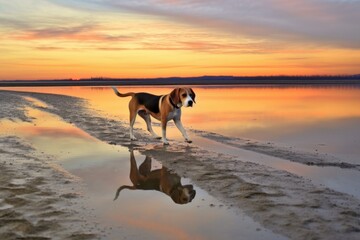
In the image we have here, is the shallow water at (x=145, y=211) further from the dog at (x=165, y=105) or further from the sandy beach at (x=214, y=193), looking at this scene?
the dog at (x=165, y=105)

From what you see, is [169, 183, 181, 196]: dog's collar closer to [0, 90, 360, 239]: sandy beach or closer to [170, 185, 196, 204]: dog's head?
[170, 185, 196, 204]: dog's head

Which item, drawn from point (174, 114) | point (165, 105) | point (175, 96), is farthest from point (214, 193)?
point (165, 105)

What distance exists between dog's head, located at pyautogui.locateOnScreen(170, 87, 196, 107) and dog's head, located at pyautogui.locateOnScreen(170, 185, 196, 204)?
373 centimetres

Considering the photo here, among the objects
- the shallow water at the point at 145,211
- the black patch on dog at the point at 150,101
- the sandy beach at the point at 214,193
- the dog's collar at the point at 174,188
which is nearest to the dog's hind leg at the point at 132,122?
the black patch on dog at the point at 150,101

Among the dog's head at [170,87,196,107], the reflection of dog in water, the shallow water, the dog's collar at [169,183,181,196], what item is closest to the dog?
the dog's head at [170,87,196,107]

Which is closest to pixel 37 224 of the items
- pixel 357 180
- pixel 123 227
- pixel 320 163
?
pixel 123 227

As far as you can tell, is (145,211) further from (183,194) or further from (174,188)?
(174,188)

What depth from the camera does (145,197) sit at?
6.05 metres

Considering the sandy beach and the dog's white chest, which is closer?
the sandy beach

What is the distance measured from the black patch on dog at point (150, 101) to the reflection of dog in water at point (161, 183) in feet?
10.3

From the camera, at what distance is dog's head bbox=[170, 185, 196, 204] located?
588cm

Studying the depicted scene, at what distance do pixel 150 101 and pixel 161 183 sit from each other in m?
4.96

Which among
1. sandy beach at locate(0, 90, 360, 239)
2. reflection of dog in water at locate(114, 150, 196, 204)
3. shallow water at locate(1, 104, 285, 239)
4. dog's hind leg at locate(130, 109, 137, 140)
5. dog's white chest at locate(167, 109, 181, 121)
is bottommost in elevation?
reflection of dog in water at locate(114, 150, 196, 204)

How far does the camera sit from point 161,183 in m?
6.91
